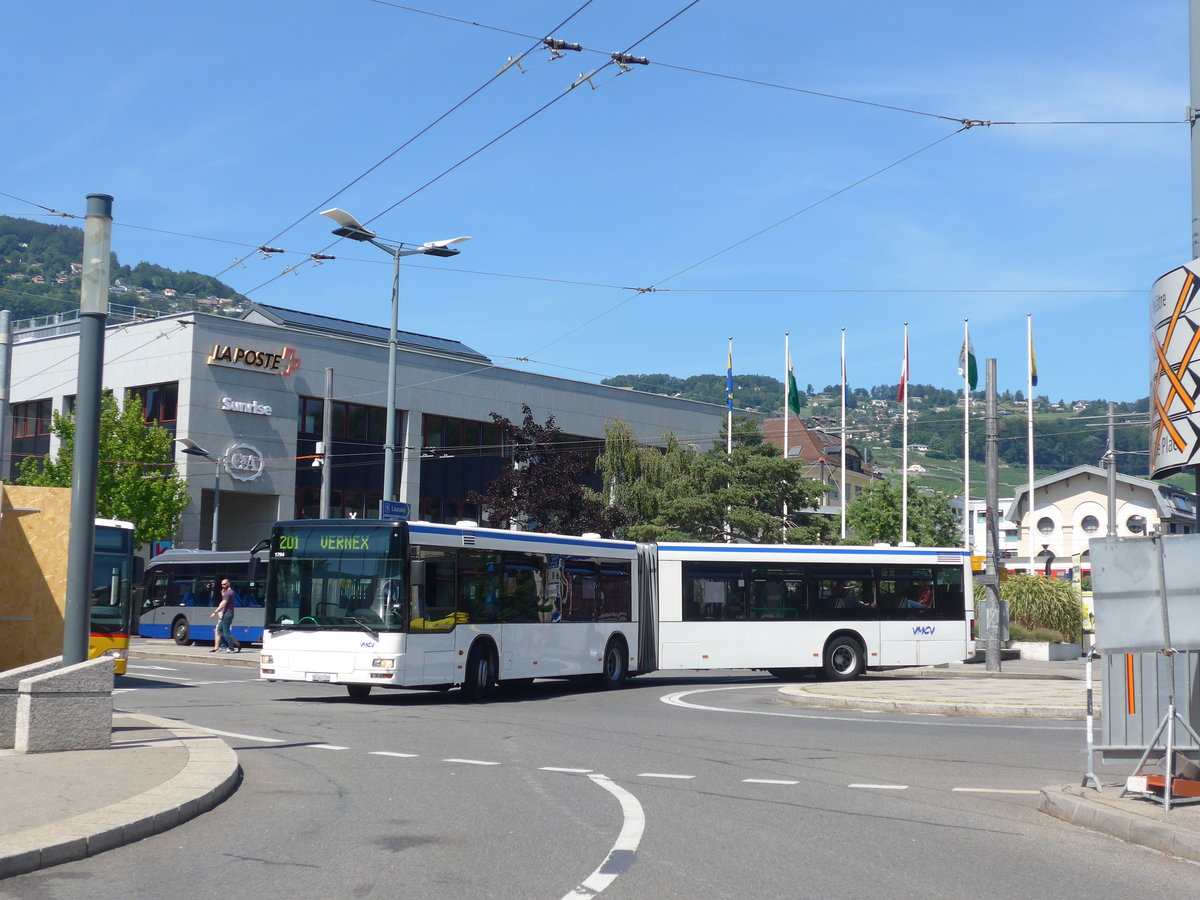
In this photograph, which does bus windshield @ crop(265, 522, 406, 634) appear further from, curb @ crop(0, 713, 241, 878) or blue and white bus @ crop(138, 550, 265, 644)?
blue and white bus @ crop(138, 550, 265, 644)

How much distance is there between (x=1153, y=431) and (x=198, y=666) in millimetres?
25586

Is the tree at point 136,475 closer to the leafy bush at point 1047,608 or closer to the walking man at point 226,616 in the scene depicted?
the walking man at point 226,616

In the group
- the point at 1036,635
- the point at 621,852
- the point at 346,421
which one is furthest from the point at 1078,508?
the point at 621,852

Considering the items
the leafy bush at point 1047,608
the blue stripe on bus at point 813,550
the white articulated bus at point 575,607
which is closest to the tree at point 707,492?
the leafy bush at point 1047,608

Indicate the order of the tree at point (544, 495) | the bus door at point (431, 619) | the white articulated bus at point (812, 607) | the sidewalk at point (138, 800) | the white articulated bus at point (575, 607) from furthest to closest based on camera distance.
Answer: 1. the tree at point (544, 495)
2. the white articulated bus at point (812, 607)
3. the white articulated bus at point (575, 607)
4. the bus door at point (431, 619)
5. the sidewalk at point (138, 800)

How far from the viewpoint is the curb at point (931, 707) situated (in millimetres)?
18908

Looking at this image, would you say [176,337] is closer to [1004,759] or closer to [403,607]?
[403,607]

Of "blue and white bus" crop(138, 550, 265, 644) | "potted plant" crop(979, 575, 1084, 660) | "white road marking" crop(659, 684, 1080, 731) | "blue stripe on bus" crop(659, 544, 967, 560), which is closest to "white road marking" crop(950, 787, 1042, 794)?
"white road marking" crop(659, 684, 1080, 731)

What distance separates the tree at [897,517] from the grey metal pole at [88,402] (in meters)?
67.2

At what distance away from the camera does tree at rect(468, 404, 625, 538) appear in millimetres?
43938

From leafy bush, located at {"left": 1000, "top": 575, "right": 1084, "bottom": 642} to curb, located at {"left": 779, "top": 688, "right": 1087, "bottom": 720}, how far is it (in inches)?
826

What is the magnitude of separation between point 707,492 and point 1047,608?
14755mm

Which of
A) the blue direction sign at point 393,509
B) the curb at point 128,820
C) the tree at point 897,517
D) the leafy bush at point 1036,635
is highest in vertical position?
the tree at point 897,517

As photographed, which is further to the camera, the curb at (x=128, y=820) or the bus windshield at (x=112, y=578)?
the bus windshield at (x=112, y=578)
